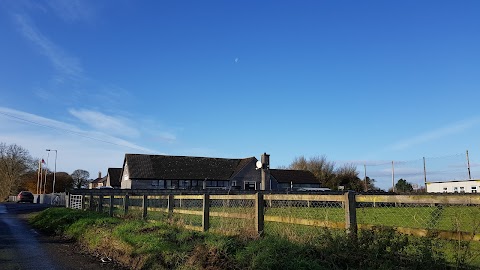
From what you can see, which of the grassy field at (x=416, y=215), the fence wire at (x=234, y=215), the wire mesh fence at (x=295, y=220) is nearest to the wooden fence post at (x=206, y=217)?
the fence wire at (x=234, y=215)

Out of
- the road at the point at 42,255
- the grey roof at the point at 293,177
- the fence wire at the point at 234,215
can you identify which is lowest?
the road at the point at 42,255

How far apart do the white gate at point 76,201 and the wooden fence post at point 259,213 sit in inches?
715

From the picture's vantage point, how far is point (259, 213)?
867 centimetres

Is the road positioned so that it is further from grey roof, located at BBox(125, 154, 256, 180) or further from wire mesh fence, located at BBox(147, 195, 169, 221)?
grey roof, located at BBox(125, 154, 256, 180)

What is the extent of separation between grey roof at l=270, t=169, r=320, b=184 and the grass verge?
194ft

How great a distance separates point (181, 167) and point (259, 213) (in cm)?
5136

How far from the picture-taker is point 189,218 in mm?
12578

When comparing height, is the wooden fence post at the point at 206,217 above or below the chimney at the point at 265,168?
below

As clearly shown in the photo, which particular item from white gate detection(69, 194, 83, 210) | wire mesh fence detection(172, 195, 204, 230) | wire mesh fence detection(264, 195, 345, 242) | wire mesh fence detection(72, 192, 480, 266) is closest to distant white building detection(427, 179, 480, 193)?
white gate detection(69, 194, 83, 210)

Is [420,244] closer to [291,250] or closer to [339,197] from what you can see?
[339,197]

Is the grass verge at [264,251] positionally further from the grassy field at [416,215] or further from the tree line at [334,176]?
the tree line at [334,176]

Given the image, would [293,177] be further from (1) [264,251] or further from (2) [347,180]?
(1) [264,251]

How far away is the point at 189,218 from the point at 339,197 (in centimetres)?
694

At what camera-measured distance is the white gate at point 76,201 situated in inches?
968
